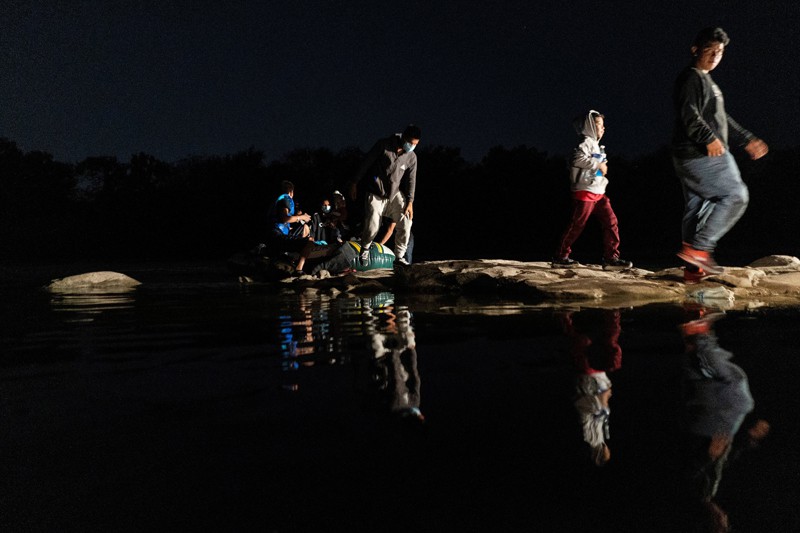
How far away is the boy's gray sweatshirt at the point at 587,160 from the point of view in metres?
7.67

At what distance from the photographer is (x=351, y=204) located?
34469 mm

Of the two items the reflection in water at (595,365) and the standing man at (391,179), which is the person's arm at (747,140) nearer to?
the reflection in water at (595,365)

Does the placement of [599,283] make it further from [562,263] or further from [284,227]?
[284,227]

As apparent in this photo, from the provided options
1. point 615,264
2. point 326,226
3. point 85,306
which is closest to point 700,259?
point 615,264

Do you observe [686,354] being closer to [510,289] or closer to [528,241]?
[510,289]

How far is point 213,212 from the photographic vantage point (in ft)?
135

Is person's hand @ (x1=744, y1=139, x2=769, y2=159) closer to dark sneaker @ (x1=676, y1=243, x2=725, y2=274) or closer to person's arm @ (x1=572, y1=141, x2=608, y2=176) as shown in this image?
dark sneaker @ (x1=676, y1=243, x2=725, y2=274)

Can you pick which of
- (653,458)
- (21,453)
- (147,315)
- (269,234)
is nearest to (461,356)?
(653,458)

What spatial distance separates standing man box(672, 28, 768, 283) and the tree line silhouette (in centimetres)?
2874

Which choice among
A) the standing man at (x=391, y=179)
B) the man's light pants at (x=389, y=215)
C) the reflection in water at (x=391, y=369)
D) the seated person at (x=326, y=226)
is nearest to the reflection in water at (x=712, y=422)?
the reflection in water at (x=391, y=369)

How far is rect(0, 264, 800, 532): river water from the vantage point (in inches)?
49.8

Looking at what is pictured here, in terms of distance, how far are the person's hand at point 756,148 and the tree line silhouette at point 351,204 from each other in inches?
1132

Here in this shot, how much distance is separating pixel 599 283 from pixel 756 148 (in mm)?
2138

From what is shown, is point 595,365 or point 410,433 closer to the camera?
point 410,433
